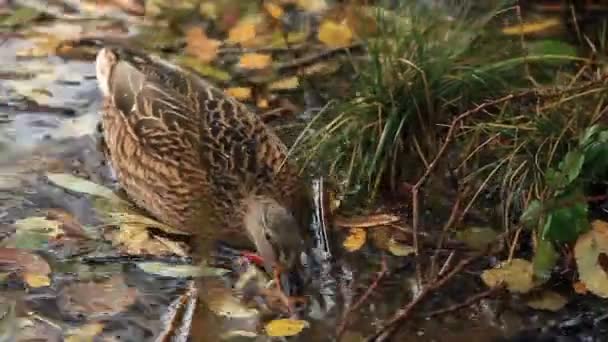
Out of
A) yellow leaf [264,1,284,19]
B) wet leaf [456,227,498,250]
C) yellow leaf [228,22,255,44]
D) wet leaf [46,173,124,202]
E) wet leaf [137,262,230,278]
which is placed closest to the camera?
wet leaf [137,262,230,278]

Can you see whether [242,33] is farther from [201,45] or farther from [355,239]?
[355,239]

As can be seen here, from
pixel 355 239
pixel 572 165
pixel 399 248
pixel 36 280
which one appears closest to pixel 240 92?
pixel 355 239

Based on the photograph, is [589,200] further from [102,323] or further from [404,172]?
[102,323]

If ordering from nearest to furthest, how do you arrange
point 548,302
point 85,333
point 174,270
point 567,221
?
point 85,333, point 567,221, point 548,302, point 174,270

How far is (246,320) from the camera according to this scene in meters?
4.35

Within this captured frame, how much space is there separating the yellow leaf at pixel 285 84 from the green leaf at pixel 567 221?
201 centimetres

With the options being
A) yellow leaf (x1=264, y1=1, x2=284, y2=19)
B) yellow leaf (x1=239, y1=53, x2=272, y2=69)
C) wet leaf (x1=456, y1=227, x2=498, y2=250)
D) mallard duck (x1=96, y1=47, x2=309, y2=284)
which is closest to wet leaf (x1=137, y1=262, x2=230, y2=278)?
mallard duck (x1=96, y1=47, x2=309, y2=284)

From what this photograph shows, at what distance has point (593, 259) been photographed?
4383mm

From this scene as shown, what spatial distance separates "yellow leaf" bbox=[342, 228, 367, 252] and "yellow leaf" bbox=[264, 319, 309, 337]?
0.61 m

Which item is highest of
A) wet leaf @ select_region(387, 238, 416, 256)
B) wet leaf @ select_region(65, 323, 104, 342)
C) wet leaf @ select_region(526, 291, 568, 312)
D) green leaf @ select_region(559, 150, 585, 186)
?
green leaf @ select_region(559, 150, 585, 186)

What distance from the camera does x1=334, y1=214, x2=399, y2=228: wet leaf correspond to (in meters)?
4.94

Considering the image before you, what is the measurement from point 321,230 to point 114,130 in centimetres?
119

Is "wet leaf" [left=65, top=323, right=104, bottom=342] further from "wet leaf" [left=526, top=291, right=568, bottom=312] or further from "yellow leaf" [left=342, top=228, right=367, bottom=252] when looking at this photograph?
"wet leaf" [left=526, top=291, right=568, bottom=312]

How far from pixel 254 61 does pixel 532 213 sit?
90.2 inches
